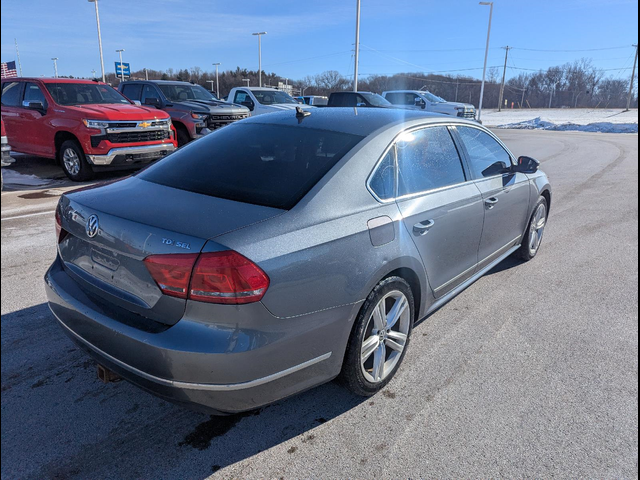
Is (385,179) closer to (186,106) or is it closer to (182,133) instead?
(182,133)

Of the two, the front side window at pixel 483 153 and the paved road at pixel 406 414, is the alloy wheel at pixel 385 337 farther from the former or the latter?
the front side window at pixel 483 153

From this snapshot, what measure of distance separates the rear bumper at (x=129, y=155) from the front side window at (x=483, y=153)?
7.19 meters

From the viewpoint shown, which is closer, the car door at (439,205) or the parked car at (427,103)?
the car door at (439,205)

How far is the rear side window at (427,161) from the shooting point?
10.1 feet

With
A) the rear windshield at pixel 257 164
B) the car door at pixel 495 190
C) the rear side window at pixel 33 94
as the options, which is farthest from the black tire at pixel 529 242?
the rear side window at pixel 33 94

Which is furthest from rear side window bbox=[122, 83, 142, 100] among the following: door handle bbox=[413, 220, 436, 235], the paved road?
door handle bbox=[413, 220, 436, 235]

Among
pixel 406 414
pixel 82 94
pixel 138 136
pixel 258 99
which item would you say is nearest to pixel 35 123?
pixel 82 94

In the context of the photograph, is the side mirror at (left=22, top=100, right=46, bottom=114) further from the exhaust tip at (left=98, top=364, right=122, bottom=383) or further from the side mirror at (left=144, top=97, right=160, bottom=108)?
the exhaust tip at (left=98, top=364, right=122, bottom=383)

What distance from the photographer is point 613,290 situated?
454cm

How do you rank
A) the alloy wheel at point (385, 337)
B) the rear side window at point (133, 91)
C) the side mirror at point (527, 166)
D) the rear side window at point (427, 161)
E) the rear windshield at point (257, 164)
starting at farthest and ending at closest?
the rear side window at point (133, 91), the side mirror at point (527, 166), the rear side window at point (427, 161), the alloy wheel at point (385, 337), the rear windshield at point (257, 164)

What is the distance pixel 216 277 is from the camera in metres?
2.02

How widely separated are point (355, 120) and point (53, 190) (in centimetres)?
749

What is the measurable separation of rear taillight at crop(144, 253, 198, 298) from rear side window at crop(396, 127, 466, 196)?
1456 millimetres

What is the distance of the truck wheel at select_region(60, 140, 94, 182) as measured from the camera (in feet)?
30.1
